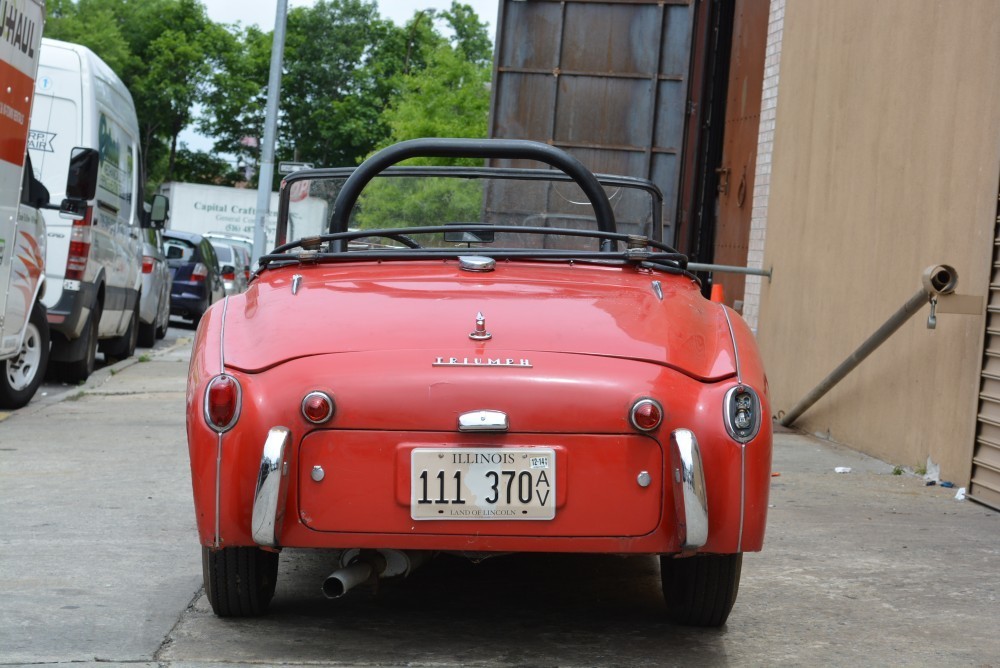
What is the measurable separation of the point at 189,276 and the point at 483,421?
20.1 meters

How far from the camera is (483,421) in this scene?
375 centimetres

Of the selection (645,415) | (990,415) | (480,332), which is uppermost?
Result: (480,332)

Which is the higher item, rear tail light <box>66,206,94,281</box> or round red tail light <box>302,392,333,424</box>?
rear tail light <box>66,206,94,281</box>

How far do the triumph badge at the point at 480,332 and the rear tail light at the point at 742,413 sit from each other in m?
0.69

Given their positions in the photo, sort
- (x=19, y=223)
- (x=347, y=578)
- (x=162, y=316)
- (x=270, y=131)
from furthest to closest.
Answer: (x=270, y=131) < (x=162, y=316) < (x=19, y=223) < (x=347, y=578)

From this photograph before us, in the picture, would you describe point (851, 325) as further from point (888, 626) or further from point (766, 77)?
point (888, 626)

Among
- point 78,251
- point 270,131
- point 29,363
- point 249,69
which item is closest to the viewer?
point 29,363

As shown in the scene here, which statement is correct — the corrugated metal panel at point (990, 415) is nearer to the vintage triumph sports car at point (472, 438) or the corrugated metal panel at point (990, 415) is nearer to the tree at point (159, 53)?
the vintage triumph sports car at point (472, 438)

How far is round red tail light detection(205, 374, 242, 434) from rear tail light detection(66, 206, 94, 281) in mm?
8292

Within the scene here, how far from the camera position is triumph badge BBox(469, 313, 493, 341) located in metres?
4.02

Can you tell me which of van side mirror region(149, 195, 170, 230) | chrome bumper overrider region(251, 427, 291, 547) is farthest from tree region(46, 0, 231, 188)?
chrome bumper overrider region(251, 427, 291, 547)

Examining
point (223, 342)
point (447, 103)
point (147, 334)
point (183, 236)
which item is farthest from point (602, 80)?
point (447, 103)

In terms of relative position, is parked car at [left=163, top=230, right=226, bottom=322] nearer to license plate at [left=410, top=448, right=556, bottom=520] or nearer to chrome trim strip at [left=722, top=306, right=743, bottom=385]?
chrome trim strip at [left=722, top=306, right=743, bottom=385]

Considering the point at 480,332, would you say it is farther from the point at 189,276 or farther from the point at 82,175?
the point at 189,276
